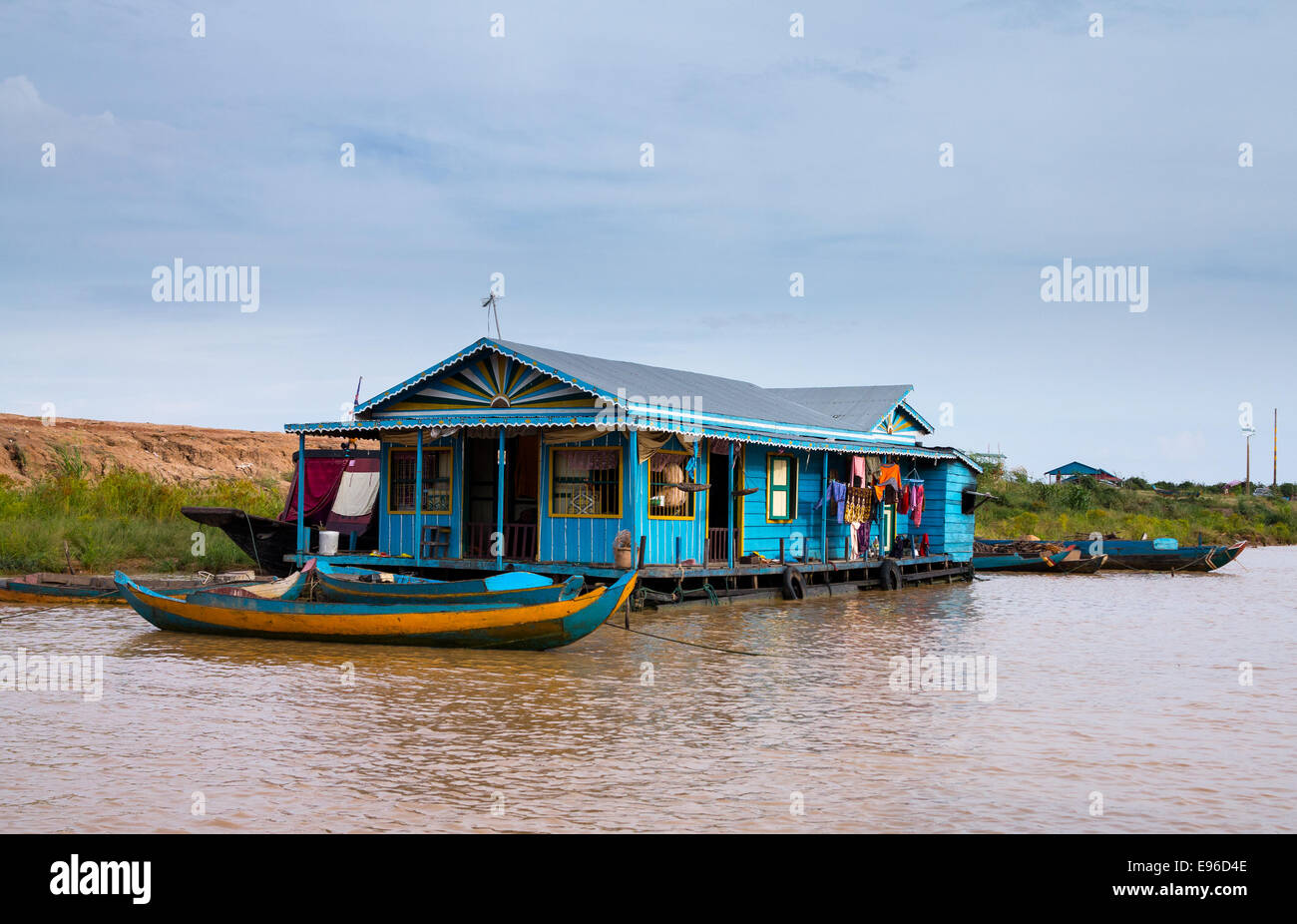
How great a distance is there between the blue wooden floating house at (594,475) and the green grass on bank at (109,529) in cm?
388

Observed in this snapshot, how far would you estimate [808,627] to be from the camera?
61.9 ft

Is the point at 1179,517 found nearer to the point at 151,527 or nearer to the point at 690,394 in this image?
the point at 690,394

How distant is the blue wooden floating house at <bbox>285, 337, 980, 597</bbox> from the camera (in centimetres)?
1989

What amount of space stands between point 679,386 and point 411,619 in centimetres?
1122

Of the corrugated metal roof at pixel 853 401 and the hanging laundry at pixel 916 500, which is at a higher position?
the corrugated metal roof at pixel 853 401

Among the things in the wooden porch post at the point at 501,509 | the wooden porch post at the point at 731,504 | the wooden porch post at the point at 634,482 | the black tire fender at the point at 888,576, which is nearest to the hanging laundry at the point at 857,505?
the black tire fender at the point at 888,576

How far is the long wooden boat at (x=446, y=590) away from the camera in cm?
1490

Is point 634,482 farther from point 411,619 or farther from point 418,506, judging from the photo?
point 411,619

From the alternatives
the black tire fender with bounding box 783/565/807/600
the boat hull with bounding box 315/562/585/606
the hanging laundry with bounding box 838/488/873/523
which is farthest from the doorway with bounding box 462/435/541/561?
the hanging laundry with bounding box 838/488/873/523

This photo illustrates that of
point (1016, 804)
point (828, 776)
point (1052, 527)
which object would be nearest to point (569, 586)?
point (828, 776)

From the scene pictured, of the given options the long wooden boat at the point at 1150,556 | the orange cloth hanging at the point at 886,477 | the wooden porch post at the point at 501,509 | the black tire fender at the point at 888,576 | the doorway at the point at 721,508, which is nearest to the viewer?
the wooden porch post at the point at 501,509

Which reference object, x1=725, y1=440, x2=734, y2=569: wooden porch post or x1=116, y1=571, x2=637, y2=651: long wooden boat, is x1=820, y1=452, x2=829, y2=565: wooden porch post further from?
x1=116, y1=571, x2=637, y2=651: long wooden boat

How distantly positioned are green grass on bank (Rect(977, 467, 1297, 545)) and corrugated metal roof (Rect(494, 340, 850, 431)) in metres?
22.1

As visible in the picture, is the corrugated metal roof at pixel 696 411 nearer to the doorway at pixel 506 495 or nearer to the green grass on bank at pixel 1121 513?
the doorway at pixel 506 495
